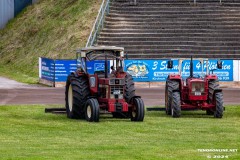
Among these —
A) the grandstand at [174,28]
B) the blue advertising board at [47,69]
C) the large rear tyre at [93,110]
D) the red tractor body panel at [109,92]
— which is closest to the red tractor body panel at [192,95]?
the red tractor body panel at [109,92]

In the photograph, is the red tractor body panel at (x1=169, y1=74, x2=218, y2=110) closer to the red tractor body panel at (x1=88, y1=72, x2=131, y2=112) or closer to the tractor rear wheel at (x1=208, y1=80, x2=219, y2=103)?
the tractor rear wheel at (x1=208, y1=80, x2=219, y2=103)

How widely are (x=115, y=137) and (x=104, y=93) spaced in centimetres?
555

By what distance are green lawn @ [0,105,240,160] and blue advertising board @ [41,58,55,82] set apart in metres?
17.8

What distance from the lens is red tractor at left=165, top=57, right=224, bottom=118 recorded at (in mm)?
27953

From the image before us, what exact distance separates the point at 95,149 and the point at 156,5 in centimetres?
4020

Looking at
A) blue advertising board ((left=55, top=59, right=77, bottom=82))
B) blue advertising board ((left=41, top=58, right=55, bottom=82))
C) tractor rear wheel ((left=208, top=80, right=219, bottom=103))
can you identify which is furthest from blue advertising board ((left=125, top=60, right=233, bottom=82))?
tractor rear wheel ((left=208, top=80, right=219, bottom=103))

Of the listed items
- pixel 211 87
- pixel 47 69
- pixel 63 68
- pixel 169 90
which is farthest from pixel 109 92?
pixel 47 69

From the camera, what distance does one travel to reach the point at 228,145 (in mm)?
19297

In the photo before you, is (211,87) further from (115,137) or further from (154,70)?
(154,70)

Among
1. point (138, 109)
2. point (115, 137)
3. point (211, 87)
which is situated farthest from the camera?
point (211, 87)

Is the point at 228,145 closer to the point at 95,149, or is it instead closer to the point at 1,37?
the point at 95,149

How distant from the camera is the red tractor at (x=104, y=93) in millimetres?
25891

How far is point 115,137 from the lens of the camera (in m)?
21.1

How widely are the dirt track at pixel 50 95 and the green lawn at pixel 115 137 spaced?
654cm
